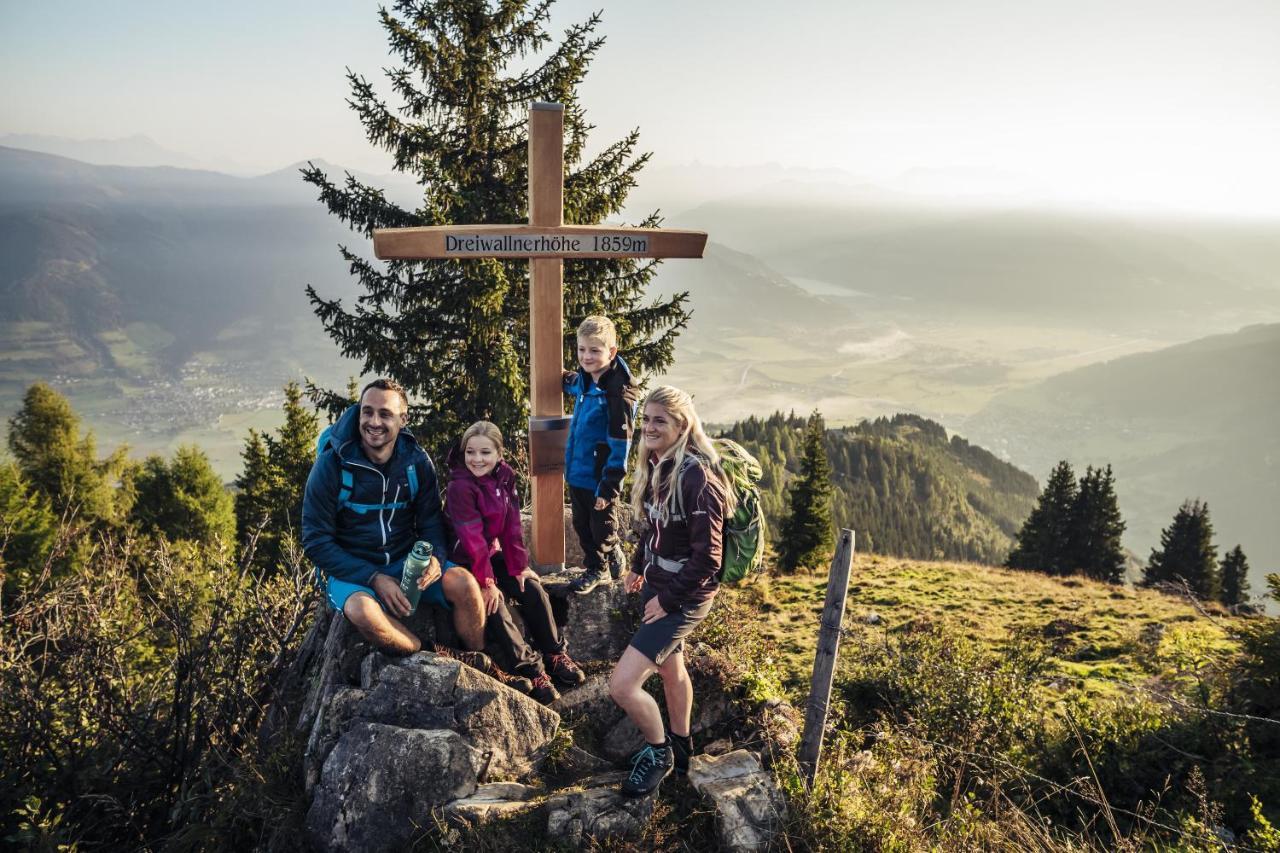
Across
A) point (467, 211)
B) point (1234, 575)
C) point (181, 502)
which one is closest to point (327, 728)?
point (467, 211)

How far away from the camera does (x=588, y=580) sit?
18.0 ft

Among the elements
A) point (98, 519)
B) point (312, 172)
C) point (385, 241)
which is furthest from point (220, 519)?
point (385, 241)

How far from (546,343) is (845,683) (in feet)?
17.9

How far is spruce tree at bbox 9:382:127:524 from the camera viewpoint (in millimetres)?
24562

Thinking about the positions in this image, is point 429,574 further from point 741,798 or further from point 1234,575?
point 1234,575

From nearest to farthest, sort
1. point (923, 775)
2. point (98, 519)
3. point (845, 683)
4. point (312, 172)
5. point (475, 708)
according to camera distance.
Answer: point (475, 708) → point (923, 775) → point (845, 683) → point (312, 172) → point (98, 519)

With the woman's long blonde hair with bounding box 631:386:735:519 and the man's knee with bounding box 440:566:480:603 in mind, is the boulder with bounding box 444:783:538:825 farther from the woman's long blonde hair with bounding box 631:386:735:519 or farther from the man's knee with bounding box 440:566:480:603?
the woman's long blonde hair with bounding box 631:386:735:519

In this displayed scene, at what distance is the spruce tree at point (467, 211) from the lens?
10672 millimetres

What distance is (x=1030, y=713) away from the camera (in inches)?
261

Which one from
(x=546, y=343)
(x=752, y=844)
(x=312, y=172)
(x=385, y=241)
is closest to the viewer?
(x=752, y=844)

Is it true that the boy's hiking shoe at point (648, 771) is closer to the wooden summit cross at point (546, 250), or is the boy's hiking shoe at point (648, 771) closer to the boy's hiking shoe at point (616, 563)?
the boy's hiking shoe at point (616, 563)

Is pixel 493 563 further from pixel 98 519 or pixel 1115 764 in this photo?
pixel 98 519

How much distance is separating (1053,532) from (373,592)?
42.6 metres

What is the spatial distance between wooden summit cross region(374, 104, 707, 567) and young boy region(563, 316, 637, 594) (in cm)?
50
